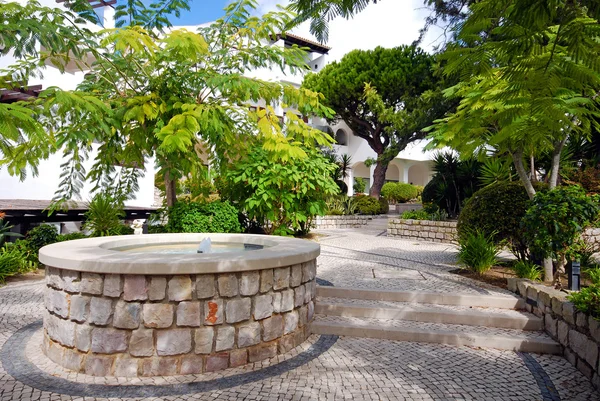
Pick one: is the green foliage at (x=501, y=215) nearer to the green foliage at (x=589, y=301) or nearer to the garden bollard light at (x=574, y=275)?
the garden bollard light at (x=574, y=275)

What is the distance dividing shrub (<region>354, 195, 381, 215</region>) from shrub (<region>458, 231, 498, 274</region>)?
37.2 ft

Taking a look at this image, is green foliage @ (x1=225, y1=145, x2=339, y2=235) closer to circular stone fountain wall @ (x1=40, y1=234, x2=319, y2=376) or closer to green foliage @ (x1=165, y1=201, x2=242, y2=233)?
green foliage @ (x1=165, y1=201, x2=242, y2=233)

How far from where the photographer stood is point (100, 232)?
7.98 metres

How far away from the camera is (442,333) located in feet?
13.7

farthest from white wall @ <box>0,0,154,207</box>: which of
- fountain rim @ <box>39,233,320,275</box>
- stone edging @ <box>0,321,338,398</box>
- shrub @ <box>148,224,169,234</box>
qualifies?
stone edging @ <box>0,321,338,398</box>

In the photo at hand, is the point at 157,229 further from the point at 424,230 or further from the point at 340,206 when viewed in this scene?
the point at 340,206

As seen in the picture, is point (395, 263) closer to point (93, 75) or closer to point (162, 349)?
point (162, 349)

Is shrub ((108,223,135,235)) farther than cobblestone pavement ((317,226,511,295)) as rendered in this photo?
Result: Yes

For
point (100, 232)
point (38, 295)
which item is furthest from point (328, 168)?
point (38, 295)

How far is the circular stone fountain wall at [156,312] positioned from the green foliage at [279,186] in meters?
5.22

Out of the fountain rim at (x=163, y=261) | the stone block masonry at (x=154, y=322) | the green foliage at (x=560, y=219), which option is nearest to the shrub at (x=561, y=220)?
the green foliage at (x=560, y=219)

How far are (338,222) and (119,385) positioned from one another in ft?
43.6

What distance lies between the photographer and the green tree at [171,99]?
620 centimetres

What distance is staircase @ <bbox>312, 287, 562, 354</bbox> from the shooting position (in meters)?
4.12
